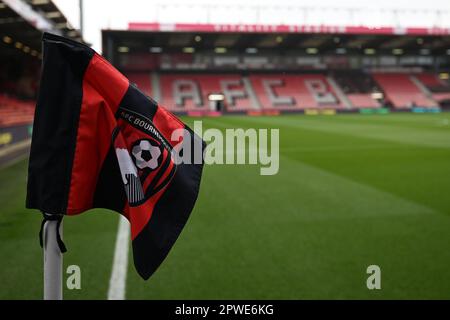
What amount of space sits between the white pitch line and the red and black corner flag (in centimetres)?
203

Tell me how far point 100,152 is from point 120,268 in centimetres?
265

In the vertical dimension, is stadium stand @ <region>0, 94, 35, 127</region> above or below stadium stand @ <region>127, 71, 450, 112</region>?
below

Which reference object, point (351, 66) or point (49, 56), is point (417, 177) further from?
point (351, 66)

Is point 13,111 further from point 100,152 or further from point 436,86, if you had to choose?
point 436,86

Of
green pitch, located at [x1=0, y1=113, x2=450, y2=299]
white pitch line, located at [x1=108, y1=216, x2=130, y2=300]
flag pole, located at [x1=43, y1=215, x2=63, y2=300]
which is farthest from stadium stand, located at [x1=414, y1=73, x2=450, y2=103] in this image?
flag pole, located at [x1=43, y1=215, x2=63, y2=300]

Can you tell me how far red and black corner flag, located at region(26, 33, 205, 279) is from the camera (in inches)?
54.3

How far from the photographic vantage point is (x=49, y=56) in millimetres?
1359

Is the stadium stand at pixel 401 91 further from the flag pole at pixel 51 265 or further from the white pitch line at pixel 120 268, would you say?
the flag pole at pixel 51 265

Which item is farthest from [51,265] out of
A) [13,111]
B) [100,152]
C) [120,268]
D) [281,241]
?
[13,111]

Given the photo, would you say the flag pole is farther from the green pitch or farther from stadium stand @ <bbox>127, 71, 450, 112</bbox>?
stadium stand @ <bbox>127, 71, 450, 112</bbox>

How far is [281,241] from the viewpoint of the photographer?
4.54 m

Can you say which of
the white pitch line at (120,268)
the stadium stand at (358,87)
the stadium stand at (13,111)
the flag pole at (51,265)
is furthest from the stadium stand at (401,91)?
the flag pole at (51,265)

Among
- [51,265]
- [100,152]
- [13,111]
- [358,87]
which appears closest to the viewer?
[51,265]

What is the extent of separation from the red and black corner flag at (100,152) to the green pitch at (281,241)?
1954 mm
